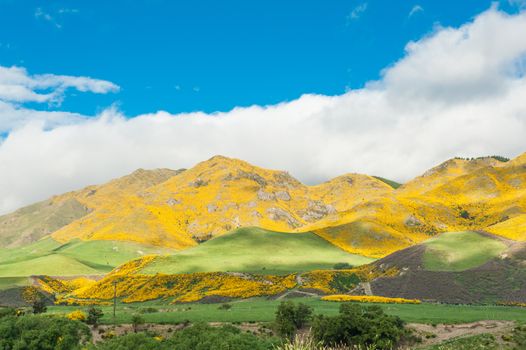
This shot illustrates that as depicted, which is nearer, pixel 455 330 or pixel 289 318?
pixel 455 330

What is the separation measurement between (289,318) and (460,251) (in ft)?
254

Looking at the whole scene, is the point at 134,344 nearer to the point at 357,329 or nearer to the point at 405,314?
the point at 357,329

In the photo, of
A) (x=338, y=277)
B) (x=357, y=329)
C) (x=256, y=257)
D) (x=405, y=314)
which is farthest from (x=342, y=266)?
(x=357, y=329)

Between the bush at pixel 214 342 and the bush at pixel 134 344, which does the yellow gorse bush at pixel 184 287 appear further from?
the bush at pixel 134 344

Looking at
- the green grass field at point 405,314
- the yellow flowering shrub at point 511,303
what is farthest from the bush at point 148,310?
the yellow flowering shrub at point 511,303

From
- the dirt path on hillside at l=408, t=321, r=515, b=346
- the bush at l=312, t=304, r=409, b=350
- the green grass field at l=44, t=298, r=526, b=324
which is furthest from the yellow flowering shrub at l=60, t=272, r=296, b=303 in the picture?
the bush at l=312, t=304, r=409, b=350

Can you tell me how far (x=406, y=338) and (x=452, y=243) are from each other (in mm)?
81906

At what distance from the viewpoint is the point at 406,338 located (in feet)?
220

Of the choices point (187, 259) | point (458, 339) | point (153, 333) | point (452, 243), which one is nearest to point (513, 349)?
point (458, 339)

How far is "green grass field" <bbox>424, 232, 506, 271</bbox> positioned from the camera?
122m

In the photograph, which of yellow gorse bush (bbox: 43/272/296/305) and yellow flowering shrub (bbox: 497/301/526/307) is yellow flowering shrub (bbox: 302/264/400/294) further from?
yellow flowering shrub (bbox: 497/301/526/307)

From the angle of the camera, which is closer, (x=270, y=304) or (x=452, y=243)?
(x=270, y=304)

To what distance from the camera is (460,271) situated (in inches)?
4631

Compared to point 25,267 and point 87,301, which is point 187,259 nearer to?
point 87,301
